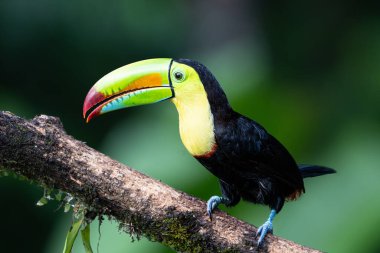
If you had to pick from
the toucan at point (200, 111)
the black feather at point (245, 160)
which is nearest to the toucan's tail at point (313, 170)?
the black feather at point (245, 160)

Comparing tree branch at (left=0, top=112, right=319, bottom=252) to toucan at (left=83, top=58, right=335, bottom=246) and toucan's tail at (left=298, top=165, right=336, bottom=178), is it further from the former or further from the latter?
toucan's tail at (left=298, top=165, right=336, bottom=178)

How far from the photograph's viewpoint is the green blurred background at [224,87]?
4.55 meters

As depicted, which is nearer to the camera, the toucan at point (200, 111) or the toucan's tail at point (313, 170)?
the toucan at point (200, 111)

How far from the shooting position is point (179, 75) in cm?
315

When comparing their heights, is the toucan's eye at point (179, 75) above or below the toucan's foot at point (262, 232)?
above

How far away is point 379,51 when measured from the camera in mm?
6645

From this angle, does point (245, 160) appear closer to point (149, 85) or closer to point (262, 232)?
point (262, 232)

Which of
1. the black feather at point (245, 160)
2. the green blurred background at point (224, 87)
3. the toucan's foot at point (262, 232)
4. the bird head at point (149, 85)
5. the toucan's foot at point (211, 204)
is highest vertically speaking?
the green blurred background at point (224, 87)

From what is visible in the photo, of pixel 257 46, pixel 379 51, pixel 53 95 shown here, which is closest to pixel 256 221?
pixel 257 46

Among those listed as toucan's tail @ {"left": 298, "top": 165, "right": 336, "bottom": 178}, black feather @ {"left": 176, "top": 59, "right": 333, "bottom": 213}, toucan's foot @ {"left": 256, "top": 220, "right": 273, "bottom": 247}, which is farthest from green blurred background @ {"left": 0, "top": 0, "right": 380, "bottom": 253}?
toucan's foot @ {"left": 256, "top": 220, "right": 273, "bottom": 247}

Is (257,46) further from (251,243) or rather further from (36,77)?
(251,243)

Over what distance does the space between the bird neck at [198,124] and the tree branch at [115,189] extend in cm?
23

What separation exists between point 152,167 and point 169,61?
1819 millimetres

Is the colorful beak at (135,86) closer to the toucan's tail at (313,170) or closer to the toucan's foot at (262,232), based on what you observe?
the toucan's foot at (262,232)
